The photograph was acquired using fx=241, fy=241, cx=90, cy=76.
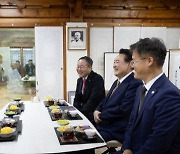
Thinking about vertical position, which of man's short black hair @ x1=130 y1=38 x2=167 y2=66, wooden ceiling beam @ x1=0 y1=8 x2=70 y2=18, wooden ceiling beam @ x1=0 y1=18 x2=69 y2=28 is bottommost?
man's short black hair @ x1=130 y1=38 x2=167 y2=66

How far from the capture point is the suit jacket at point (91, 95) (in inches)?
120

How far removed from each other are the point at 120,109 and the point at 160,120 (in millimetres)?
856

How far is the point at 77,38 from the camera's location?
4.95 meters

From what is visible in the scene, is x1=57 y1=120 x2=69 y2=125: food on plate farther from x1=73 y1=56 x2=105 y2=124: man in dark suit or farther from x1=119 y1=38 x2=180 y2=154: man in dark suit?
x1=73 y1=56 x2=105 y2=124: man in dark suit

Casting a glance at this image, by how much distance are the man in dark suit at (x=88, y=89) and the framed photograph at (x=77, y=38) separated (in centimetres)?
166

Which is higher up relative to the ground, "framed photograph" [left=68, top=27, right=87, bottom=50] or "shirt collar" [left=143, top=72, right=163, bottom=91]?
"framed photograph" [left=68, top=27, right=87, bottom=50]

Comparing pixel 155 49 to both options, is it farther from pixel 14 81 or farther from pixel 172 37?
pixel 14 81

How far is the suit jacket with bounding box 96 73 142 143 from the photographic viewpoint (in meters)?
2.32

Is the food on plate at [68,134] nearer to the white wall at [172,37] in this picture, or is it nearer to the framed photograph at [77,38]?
the framed photograph at [77,38]

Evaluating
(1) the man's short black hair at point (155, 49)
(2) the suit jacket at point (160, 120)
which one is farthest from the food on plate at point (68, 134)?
(1) the man's short black hair at point (155, 49)

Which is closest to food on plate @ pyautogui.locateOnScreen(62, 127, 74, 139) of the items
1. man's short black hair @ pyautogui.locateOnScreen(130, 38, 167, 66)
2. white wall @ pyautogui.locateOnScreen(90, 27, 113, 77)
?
man's short black hair @ pyautogui.locateOnScreen(130, 38, 167, 66)

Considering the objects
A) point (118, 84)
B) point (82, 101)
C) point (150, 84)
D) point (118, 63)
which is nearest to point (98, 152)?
point (82, 101)

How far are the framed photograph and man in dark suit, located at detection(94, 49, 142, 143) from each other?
257 cm

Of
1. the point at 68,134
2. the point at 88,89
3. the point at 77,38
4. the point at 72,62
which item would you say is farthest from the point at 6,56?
the point at 68,134
